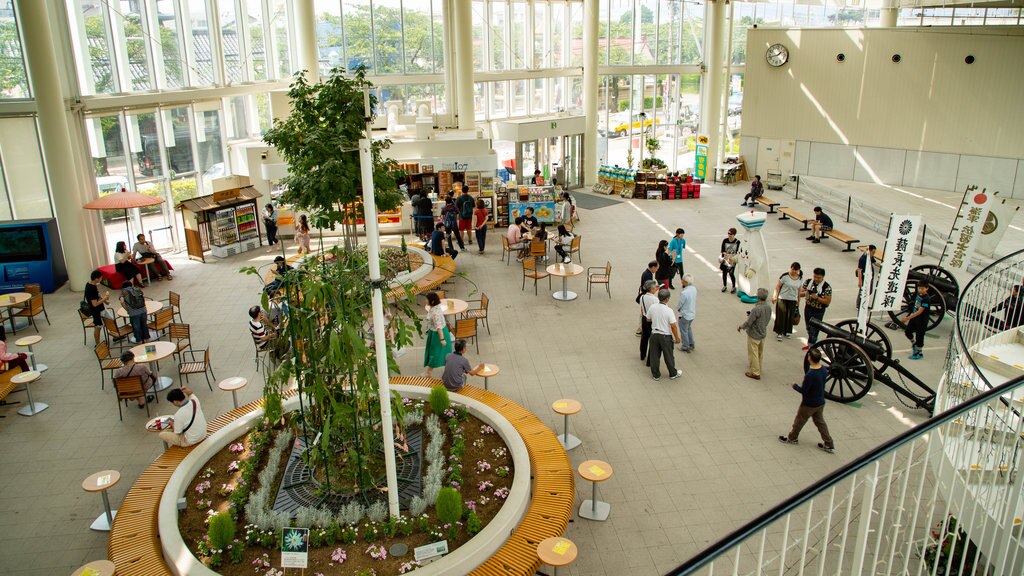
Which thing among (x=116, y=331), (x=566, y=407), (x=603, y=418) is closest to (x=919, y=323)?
(x=603, y=418)

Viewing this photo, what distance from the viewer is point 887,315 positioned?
1344cm

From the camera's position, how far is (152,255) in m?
16.0

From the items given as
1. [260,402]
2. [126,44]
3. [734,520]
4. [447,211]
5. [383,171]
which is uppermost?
[126,44]

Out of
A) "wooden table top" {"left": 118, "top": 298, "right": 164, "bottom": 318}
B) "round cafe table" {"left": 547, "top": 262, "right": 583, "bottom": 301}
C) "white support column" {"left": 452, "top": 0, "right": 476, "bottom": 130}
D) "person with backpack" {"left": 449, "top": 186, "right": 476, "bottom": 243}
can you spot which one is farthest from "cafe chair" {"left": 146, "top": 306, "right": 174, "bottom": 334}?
"white support column" {"left": 452, "top": 0, "right": 476, "bottom": 130}

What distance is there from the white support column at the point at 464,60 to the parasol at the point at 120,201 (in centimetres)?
950

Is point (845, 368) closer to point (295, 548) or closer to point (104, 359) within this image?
point (295, 548)

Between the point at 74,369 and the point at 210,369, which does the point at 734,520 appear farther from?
the point at 74,369

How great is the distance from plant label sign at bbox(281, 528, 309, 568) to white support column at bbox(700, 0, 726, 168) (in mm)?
23488

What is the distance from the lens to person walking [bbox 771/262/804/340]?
1191 cm

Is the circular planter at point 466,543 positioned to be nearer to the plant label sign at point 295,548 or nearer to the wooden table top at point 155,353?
the plant label sign at point 295,548

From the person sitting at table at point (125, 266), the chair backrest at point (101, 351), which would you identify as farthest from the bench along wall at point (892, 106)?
the chair backrest at point (101, 351)

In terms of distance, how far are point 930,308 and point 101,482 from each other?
1235 cm

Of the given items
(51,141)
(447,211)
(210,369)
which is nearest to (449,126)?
(447,211)

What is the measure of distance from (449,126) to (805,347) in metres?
14.4
